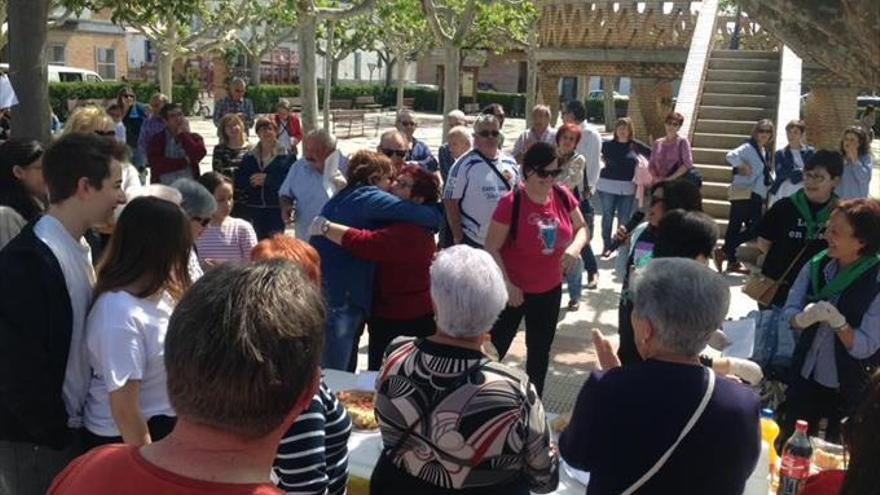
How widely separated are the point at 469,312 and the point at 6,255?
1.49 meters

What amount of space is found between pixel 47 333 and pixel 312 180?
3823 mm

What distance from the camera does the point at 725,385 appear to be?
7.73ft

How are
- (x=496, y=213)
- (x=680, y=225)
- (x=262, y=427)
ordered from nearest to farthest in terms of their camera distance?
(x=262, y=427), (x=680, y=225), (x=496, y=213)

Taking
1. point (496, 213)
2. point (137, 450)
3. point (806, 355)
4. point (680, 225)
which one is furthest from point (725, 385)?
point (496, 213)

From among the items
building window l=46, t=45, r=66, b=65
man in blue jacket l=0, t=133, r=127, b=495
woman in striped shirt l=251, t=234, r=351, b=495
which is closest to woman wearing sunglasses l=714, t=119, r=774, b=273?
woman in striped shirt l=251, t=234, r=351, b=495

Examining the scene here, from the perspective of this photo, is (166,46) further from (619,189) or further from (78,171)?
(78,171)

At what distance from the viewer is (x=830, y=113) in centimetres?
1411

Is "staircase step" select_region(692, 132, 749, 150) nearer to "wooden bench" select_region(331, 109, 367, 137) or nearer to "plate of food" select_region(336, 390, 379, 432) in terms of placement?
"plate of food" select_region(336, 390, 379, 432)

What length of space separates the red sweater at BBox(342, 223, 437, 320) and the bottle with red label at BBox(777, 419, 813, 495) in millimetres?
2082

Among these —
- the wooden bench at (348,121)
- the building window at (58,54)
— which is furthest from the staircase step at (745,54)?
the building window at (58,54)

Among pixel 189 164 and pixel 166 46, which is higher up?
pixel 166 46

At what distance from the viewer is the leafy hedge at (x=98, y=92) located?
3042 cm

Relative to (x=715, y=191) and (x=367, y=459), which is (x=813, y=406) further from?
(x=715, y=191)

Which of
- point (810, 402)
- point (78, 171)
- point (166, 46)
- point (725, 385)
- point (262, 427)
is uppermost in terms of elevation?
point (166, 46)
